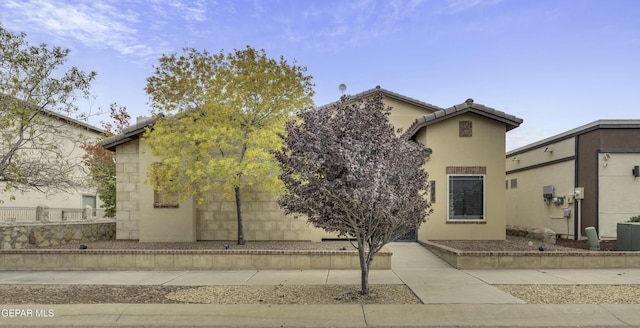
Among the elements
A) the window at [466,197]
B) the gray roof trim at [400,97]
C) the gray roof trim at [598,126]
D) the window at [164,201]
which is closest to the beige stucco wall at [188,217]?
the window at [164,201]

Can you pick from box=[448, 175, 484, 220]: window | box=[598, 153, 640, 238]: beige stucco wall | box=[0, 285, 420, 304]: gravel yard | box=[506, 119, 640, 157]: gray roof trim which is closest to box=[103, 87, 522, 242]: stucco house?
box=[448, 175, 484, 220]: window

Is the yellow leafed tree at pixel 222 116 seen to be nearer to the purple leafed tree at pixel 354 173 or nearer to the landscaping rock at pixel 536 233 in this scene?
the purple leafed tree at pixel 354 173

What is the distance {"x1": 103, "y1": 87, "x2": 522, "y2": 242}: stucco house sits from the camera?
1545 centimetres

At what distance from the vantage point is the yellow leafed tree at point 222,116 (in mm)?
12484

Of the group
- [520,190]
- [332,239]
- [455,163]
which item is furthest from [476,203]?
[520,190]

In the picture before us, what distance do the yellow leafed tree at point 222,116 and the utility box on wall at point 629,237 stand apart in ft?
34.5

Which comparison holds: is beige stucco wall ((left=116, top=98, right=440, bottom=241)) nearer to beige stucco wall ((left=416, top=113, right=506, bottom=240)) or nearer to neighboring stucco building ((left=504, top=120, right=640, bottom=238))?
beige stucco wall ((left=416, top=113, right=506, bottom=240))

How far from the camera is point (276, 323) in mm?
6574

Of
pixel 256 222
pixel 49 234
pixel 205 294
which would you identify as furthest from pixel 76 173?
pixel 205 294

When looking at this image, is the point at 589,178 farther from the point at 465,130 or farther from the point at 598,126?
the point at 465,130

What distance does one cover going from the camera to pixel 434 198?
51.2 ft

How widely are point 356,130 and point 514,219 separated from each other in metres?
18.1

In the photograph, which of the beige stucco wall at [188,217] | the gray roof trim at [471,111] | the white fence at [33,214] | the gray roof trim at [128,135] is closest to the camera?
the gray roof trim at [471,111]

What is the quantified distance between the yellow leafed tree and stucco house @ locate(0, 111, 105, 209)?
223cm
